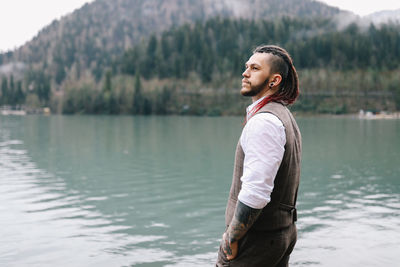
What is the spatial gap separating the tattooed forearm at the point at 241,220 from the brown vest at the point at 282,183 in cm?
19

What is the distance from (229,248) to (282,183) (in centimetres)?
71

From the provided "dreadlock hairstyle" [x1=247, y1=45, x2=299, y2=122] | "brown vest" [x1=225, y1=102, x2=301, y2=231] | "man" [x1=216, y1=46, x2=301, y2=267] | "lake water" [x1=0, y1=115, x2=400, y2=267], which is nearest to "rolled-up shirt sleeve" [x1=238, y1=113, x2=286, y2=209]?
"man" [x1=216, y1=46, x2=301, y2=267]

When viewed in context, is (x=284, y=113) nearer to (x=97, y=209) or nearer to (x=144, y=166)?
(x=97, y=209)

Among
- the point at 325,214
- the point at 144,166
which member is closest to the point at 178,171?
the point at 144,166

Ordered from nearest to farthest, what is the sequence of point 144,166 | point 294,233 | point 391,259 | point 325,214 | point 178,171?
point 294,233 → point 391,259 → point 325,214 → point 178,171 → point 144,166

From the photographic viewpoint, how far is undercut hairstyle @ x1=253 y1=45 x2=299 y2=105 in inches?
150

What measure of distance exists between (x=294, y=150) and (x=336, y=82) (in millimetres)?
179350

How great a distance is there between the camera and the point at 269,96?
3.82 metres

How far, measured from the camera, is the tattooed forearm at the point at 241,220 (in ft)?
11.4

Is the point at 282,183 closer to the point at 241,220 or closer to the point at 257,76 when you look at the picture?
the point at 241,220

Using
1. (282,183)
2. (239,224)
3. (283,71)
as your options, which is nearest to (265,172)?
(282,183)

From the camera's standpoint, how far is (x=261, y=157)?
3.36 metres

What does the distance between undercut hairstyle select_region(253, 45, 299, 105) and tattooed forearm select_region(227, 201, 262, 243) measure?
98cm

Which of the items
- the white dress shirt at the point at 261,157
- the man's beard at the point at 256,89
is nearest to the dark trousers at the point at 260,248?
the white dress shirt at the point at 261,157
